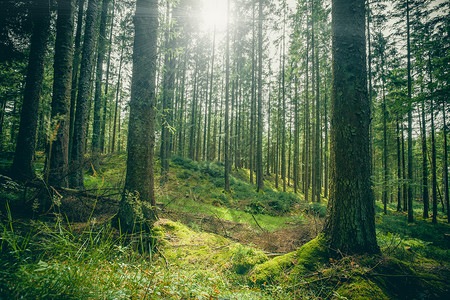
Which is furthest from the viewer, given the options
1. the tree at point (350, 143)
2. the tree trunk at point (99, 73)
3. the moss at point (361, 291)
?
the tree trunk at point (99, 73)

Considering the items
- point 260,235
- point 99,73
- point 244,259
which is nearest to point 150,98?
point 244,259

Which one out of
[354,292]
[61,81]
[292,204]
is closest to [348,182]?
[354,292]

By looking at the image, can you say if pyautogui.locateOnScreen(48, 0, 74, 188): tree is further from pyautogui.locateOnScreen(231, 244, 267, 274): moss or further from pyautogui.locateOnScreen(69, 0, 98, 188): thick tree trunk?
pyautogui.locateOnScreen(231, 244, 267, 274): moss

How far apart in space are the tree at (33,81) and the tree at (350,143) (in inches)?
324

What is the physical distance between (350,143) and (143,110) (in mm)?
4244

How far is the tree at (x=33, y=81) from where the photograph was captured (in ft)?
17.7

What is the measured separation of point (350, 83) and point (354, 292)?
308 cm

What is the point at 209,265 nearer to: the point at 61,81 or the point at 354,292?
the point at 354,292

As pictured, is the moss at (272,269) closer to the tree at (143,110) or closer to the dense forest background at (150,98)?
the dense forest background at (150,98)

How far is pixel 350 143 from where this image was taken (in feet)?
9.65

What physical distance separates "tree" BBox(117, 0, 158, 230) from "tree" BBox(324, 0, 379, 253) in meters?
3.74

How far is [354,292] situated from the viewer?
2.16 metres

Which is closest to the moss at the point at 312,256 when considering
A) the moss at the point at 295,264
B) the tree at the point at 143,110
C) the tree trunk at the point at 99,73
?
the moss at the point at 295,264

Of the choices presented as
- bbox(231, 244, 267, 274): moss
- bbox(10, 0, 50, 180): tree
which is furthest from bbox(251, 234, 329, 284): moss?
bbox(10, 0, 50, 180): tree
